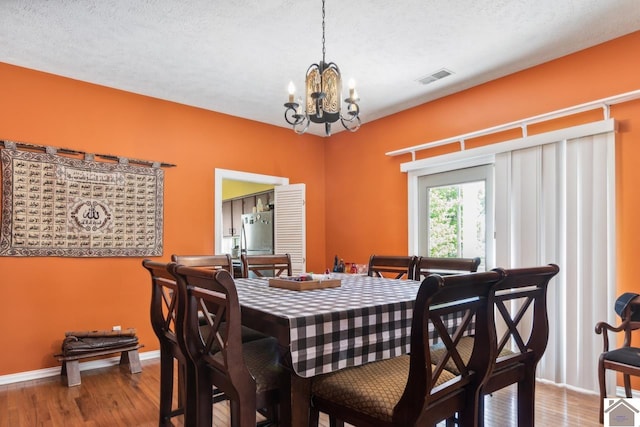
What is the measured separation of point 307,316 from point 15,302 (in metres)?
2.99

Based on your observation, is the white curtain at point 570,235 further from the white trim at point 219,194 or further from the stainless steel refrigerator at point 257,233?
the stainless steel refrigerator at point 257,233

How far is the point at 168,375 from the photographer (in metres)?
2.11

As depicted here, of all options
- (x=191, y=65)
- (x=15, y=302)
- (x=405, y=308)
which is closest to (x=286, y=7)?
(x=191, y=65)

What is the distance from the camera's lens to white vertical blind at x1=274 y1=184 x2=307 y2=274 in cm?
471

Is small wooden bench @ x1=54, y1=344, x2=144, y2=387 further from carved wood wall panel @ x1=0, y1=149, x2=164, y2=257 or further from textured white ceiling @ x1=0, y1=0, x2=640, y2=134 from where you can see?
textured white ceiling @ x1=0, y1=0, x2=640, y2=134

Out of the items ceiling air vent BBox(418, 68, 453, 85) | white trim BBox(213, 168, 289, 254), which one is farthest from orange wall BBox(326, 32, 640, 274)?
white trim BBox(213, 168, 289, 254)

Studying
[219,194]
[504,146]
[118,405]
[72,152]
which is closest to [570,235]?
[504,146]

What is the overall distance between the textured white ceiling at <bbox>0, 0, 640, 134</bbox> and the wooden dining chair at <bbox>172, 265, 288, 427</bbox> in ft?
5.89

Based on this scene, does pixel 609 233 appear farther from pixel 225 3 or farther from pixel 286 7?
pixel 225 3

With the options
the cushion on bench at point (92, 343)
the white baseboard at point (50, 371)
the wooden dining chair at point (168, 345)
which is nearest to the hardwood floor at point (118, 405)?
the white baseboard at point (50, 371)

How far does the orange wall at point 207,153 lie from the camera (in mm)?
2914

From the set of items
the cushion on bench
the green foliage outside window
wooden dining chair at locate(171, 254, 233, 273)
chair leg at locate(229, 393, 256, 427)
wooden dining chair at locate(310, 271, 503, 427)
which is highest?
the green foliage outside window

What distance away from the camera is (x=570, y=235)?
295 cm

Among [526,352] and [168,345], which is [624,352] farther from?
[168,345]
